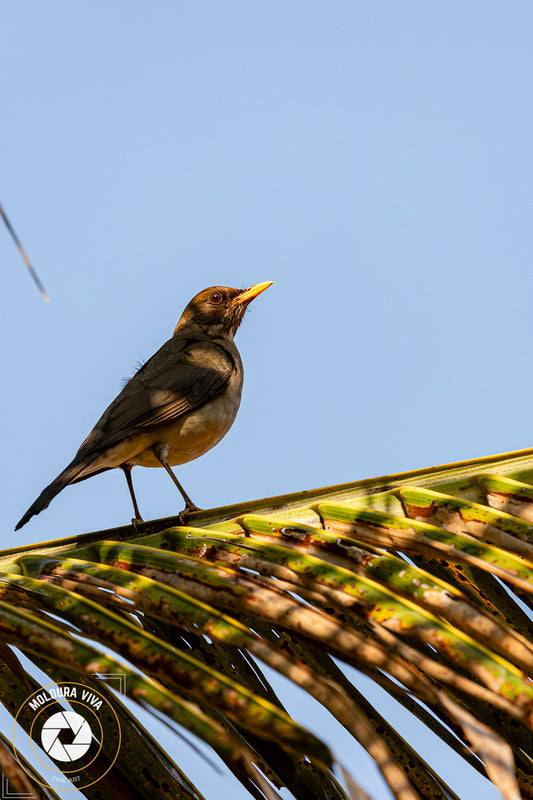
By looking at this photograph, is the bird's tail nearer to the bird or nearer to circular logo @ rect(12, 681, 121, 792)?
the bird

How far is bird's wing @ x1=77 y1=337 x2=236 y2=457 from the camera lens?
6.00m

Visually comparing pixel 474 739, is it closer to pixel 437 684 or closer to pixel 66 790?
pixel 437 684

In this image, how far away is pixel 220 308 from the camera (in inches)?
324

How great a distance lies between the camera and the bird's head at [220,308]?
819 cm

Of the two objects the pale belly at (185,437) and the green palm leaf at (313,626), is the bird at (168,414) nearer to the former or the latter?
the pale belly at (185,437)

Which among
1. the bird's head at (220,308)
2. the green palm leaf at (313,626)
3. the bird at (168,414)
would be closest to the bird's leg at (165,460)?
the bird at (168,414)

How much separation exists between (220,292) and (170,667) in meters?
6.60

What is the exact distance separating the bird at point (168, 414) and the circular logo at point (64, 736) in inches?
113

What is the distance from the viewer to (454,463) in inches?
124

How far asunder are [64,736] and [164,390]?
415cm

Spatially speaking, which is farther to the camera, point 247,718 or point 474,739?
point 247,718

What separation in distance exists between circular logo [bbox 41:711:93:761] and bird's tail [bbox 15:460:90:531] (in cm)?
225

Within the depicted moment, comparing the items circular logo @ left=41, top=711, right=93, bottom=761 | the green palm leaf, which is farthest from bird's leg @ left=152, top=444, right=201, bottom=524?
circular logo @ left=41, top=711, right=93, bottom=761

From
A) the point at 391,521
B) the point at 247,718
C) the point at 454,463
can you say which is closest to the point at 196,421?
the point at 454,463
